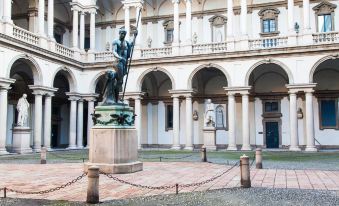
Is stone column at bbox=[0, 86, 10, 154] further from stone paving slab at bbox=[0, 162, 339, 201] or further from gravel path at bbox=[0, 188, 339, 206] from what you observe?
gravel path at bbox=[0, 188, 339, 206]

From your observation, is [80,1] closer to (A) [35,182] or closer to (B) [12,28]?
(B) [12,28]

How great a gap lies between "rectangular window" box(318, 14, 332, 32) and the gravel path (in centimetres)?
2269

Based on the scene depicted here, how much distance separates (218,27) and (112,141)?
22002 millimetres

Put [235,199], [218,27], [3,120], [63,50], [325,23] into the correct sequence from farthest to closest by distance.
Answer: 1. [218,27]
2. [325,23]
3. [63,50]
4. [3,120]
5. [235,199]

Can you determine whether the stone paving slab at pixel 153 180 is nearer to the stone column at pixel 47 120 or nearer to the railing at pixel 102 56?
the stone column at pixel 47 120

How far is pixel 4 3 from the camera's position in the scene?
22484 millimetres

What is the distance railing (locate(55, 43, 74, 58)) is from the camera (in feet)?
89.2

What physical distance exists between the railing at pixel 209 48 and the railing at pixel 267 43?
1886 millimetres

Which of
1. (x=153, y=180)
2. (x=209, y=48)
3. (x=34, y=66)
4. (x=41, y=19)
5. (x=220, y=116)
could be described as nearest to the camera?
(x=153, y=180)

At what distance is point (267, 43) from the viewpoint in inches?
1022

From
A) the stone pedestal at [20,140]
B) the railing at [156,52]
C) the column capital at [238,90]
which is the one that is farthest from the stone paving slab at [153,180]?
the railing at [156,52]

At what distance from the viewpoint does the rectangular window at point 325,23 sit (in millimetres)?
28516

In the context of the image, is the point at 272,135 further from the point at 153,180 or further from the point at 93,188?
the point at 93,188

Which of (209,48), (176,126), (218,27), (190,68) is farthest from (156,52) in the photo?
(218,27)
